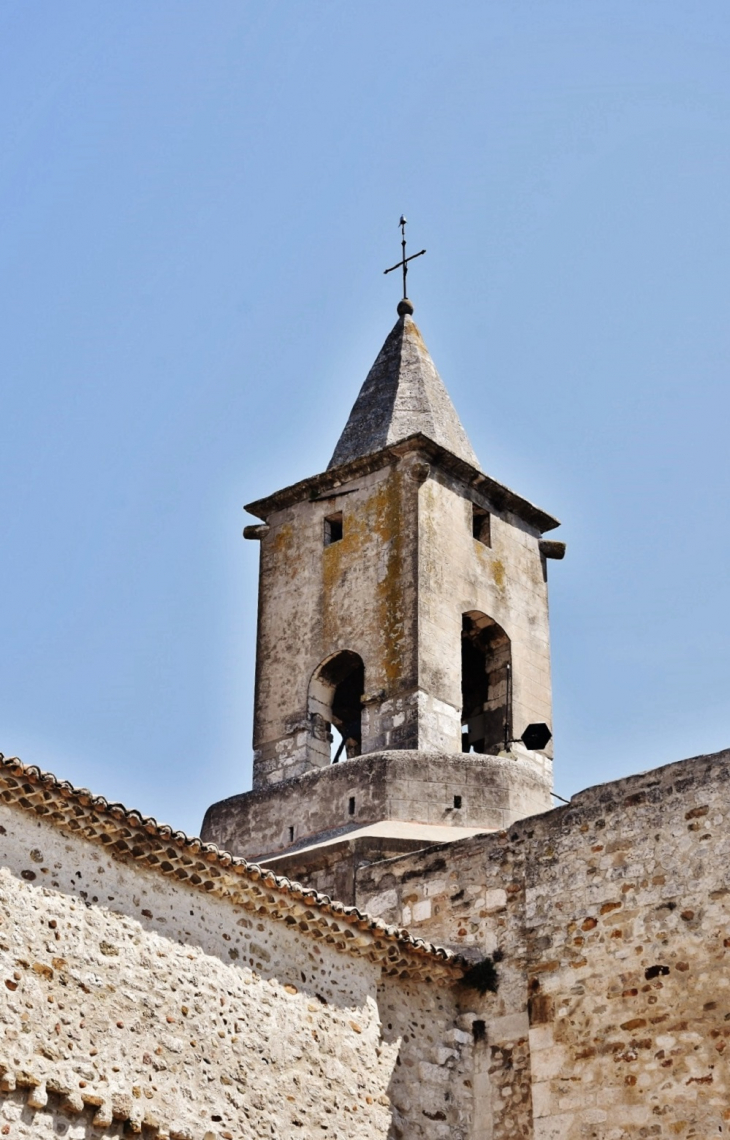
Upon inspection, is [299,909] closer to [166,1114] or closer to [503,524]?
[166,1114]

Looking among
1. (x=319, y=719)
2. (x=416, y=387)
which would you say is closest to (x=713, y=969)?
(x=319, y=719)

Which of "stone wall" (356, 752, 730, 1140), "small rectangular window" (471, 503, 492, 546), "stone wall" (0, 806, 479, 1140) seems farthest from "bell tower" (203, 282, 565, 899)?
"stone wall" (0, 806, 479, 1140)

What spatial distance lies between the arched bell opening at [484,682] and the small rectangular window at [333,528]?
1621 millimetres

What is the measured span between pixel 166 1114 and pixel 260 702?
695 cm

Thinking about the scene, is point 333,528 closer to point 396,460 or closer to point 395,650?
point 396,460

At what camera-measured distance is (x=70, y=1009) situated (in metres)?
9.10

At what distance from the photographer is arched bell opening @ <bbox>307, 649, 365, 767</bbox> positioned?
15.5m

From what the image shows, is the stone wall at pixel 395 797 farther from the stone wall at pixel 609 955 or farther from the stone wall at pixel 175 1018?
the stone wall at pixel 175 1018

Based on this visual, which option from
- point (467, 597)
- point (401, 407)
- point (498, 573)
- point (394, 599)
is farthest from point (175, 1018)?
point (401, 407)

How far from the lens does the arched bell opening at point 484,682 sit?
15672mm

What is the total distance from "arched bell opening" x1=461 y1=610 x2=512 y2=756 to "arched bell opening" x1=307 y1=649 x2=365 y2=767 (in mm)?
1047

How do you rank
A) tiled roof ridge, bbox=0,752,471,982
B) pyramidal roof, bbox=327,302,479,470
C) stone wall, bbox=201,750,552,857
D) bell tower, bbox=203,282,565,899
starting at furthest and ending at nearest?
pyramidal roof, bbox=327,302,479,470, bell tower, bbox=203,282,565,899, stone wall, bbox=201,750,552,857, tiled roof ridge, bbox=0,752,471,982

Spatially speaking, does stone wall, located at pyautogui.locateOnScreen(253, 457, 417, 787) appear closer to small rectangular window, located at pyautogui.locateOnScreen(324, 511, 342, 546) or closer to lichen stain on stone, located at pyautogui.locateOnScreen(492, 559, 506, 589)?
small rectangular window, located at pyautogui.locateOnScreen(324, 511, 342, 546)

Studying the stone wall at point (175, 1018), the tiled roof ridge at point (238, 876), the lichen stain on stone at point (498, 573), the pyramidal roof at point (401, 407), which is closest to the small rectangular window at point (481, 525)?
the lichen stain on stone at point (498, 573)
